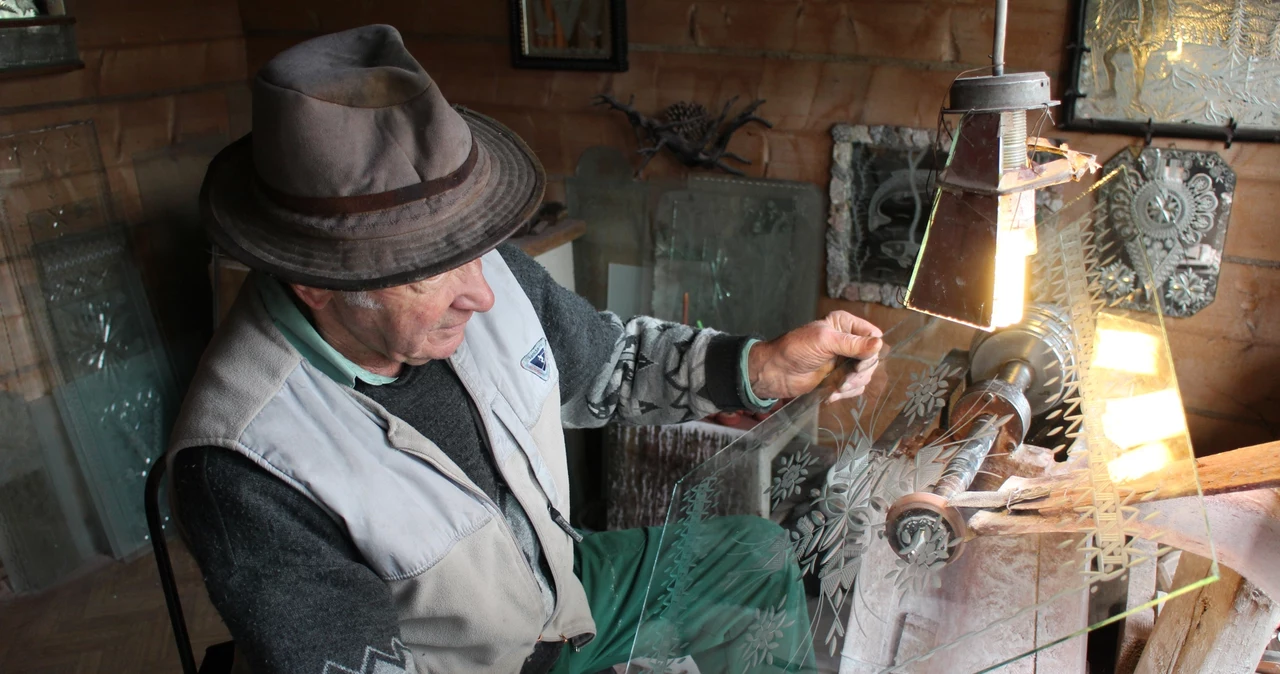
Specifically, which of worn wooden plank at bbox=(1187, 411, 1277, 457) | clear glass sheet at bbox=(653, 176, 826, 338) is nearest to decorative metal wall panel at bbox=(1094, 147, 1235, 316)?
worn wooden plank at bbox=(1187, 411, 1277, 457)

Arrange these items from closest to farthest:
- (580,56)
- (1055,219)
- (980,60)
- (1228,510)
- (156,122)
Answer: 1. (1228,510)
2. (1055,219)
3. (980,60)
4. (580,56)
5. (156,122)

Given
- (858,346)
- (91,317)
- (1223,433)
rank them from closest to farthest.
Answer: (858,346) < (1223,433) < (91,317)

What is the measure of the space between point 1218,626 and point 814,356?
70cm

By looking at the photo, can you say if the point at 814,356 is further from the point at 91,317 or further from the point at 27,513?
the point at 27,513

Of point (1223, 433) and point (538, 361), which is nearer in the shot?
point (538, 361)

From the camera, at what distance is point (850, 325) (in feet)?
5.20

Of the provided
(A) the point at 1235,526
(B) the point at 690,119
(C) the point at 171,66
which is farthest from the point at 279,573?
(C) the point at 171,66

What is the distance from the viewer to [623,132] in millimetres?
2881

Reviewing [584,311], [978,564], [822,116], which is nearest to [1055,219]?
[978,564]

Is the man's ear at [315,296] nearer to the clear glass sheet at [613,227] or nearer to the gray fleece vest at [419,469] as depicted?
the gray fleece vest at [419,469]

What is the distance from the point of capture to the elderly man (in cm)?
112

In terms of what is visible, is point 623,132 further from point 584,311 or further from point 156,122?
point 156,122

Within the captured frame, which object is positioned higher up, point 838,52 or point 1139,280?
point 838,52

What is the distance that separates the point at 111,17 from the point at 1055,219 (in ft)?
9.63
